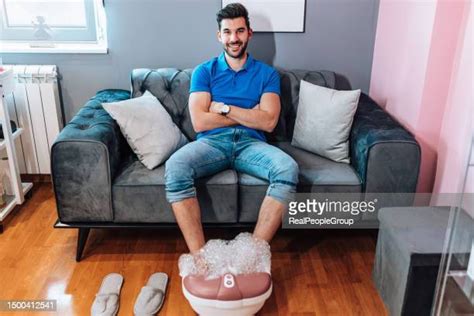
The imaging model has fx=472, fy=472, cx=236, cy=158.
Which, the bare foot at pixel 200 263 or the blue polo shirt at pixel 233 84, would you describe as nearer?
the bare foot at pixel 200 263

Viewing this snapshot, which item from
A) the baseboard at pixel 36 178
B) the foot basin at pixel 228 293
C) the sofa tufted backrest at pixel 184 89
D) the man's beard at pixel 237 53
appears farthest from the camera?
the baseboard at pixel 36 178

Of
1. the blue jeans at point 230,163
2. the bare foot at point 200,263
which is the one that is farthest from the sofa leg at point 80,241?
the bare foot at point 200,263

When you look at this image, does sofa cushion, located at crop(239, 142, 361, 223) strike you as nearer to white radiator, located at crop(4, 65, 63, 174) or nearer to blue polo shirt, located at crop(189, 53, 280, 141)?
blue polo shirt, located at crop(189, 53, 280, 141)

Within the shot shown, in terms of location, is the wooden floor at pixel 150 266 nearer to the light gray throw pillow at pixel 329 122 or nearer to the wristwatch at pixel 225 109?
the light gray throw pillow at pixel 329 122

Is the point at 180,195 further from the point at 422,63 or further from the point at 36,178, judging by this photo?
the point at 36,178

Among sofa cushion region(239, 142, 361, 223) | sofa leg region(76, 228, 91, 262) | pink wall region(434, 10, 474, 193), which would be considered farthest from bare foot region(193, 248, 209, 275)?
pink wall region(434, 10, 474, 193)

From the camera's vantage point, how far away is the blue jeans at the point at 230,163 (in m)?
2.07

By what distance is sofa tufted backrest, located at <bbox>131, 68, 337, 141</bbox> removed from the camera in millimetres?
2578

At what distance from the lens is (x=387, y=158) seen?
212 cm

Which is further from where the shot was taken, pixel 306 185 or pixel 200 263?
pixel 306 185

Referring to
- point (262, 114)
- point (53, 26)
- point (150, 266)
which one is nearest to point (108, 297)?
point (150, 266)

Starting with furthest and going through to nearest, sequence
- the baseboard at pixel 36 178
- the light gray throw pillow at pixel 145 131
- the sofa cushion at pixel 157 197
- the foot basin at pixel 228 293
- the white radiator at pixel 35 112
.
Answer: the baseboard at pixel 36 178 < the white radiator at pixel 35 112 < the light gray throw pillow at pixel 145 131 < the sofa cushion at pixel 157 197 < the foot basin at pixel 228 293

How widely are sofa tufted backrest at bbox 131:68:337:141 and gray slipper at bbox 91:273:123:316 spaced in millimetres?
859

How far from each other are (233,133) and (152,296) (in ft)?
2.81
